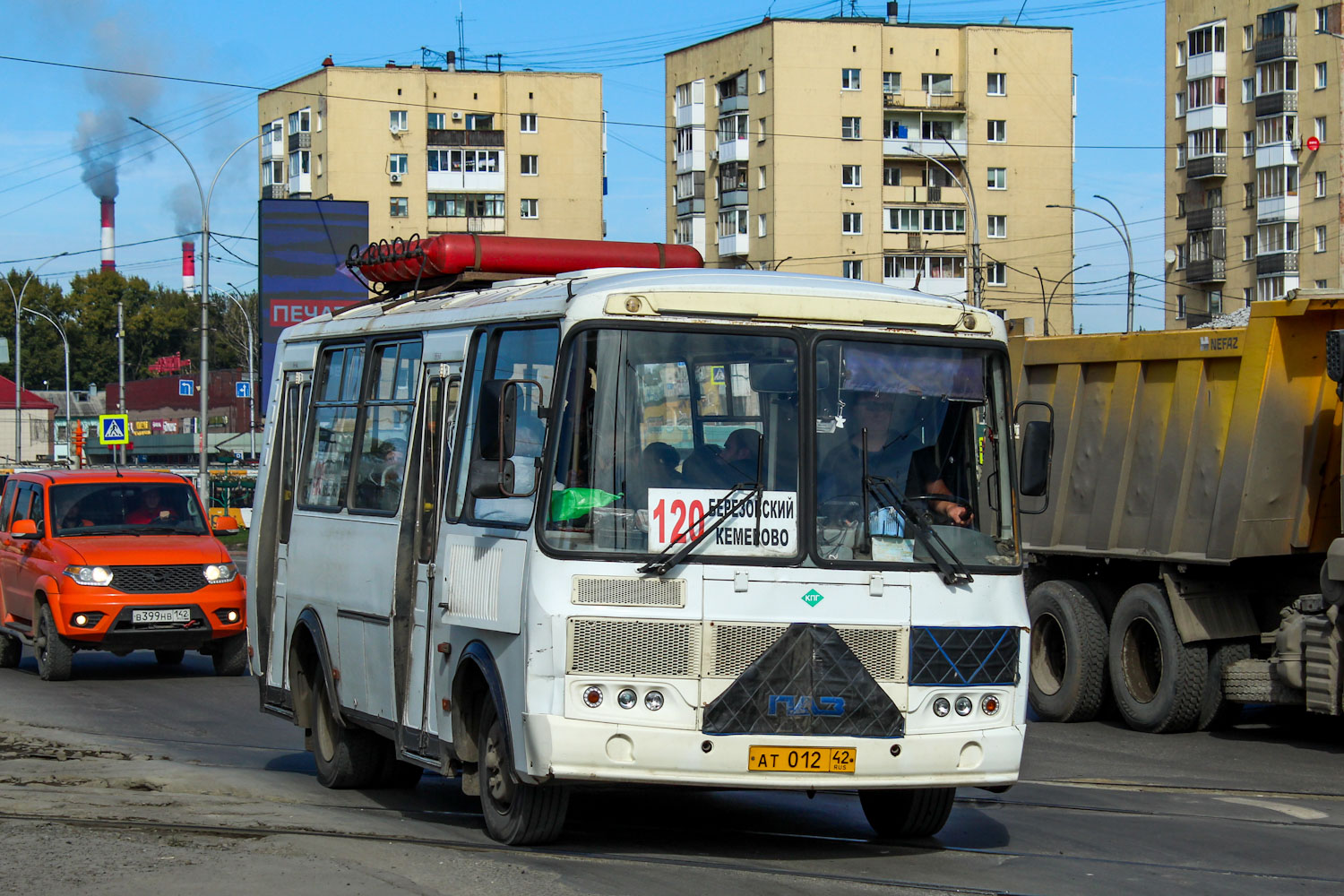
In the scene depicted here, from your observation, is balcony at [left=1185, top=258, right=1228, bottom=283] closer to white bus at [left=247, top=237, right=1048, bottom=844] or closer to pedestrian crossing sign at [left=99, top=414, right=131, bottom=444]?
pedestrian crossing sign at [left=99, top=414, right=131, bottom=444]

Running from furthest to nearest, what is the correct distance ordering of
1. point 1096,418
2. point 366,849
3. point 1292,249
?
point 1292,249
point 1096,418
point 366,849

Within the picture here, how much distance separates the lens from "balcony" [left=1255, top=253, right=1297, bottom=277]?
2717 inches

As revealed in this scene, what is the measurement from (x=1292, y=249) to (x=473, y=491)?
66.7 meters

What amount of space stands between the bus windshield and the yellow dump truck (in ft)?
19.8

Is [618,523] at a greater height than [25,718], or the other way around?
[618,523]

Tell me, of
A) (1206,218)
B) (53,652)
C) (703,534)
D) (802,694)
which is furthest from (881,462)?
(1206,218)

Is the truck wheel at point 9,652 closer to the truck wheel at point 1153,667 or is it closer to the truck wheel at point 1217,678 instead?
the truck wheel at point 1153,667

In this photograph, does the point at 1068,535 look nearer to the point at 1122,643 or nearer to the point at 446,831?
the point at 1122,643

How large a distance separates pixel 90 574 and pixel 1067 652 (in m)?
9.04

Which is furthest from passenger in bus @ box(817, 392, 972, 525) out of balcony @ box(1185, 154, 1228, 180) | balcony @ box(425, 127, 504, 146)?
balcony @ box(425, 127, 504, 146)

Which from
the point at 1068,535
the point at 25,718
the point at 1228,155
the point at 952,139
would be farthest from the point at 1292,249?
the point at 25,718

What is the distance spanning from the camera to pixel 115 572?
16.8 m

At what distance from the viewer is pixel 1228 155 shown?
73750 millimetres

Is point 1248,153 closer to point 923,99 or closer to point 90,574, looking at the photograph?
point 923,99
